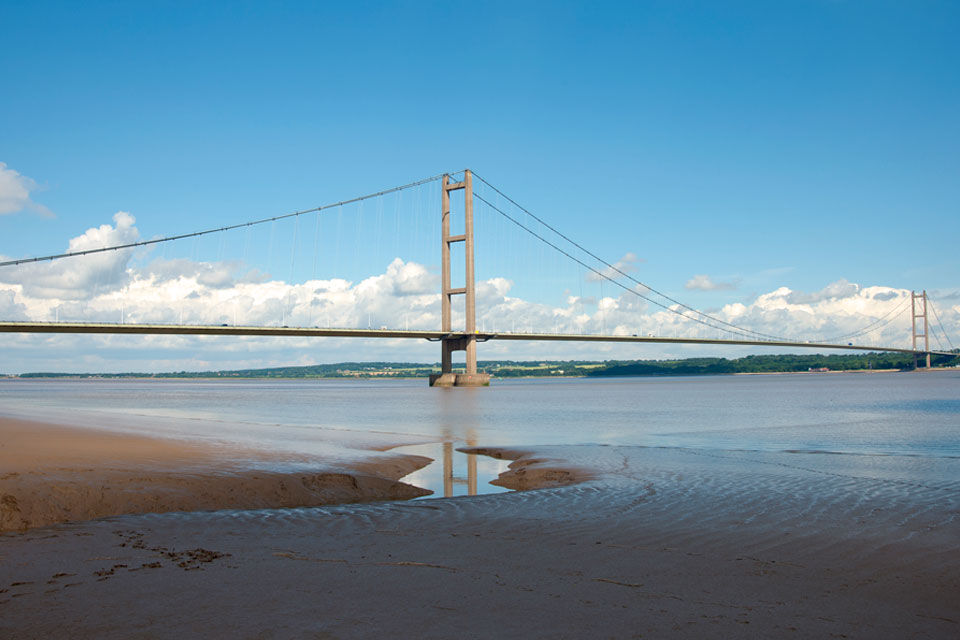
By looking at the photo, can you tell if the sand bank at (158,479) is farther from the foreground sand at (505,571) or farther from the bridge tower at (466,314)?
the bridge tower at (466,314)

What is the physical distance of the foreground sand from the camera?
3.70m

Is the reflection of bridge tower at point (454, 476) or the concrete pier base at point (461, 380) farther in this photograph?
the concrete pier base at point (461, 380)

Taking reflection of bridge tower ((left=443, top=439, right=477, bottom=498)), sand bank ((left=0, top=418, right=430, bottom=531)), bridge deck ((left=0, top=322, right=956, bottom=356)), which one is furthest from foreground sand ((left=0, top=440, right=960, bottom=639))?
Answer: bridge deck ((left=0, top=322, right=956, bottom=356))

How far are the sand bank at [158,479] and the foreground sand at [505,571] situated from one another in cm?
53

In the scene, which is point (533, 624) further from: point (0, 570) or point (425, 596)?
point (0, 570)

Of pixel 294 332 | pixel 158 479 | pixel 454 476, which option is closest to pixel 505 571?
pixel 158 479

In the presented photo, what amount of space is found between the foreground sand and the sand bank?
0.53 m

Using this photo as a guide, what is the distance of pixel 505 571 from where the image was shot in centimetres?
481

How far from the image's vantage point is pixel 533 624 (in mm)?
3723

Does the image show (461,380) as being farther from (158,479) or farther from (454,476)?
(158,479)

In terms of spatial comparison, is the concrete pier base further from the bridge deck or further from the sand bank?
the sand bank

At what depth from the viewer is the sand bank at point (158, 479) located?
6.71 metres

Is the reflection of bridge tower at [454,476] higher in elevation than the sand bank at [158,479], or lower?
lower

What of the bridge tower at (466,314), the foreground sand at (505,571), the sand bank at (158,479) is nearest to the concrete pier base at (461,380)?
the bridge tower at (466,314)
